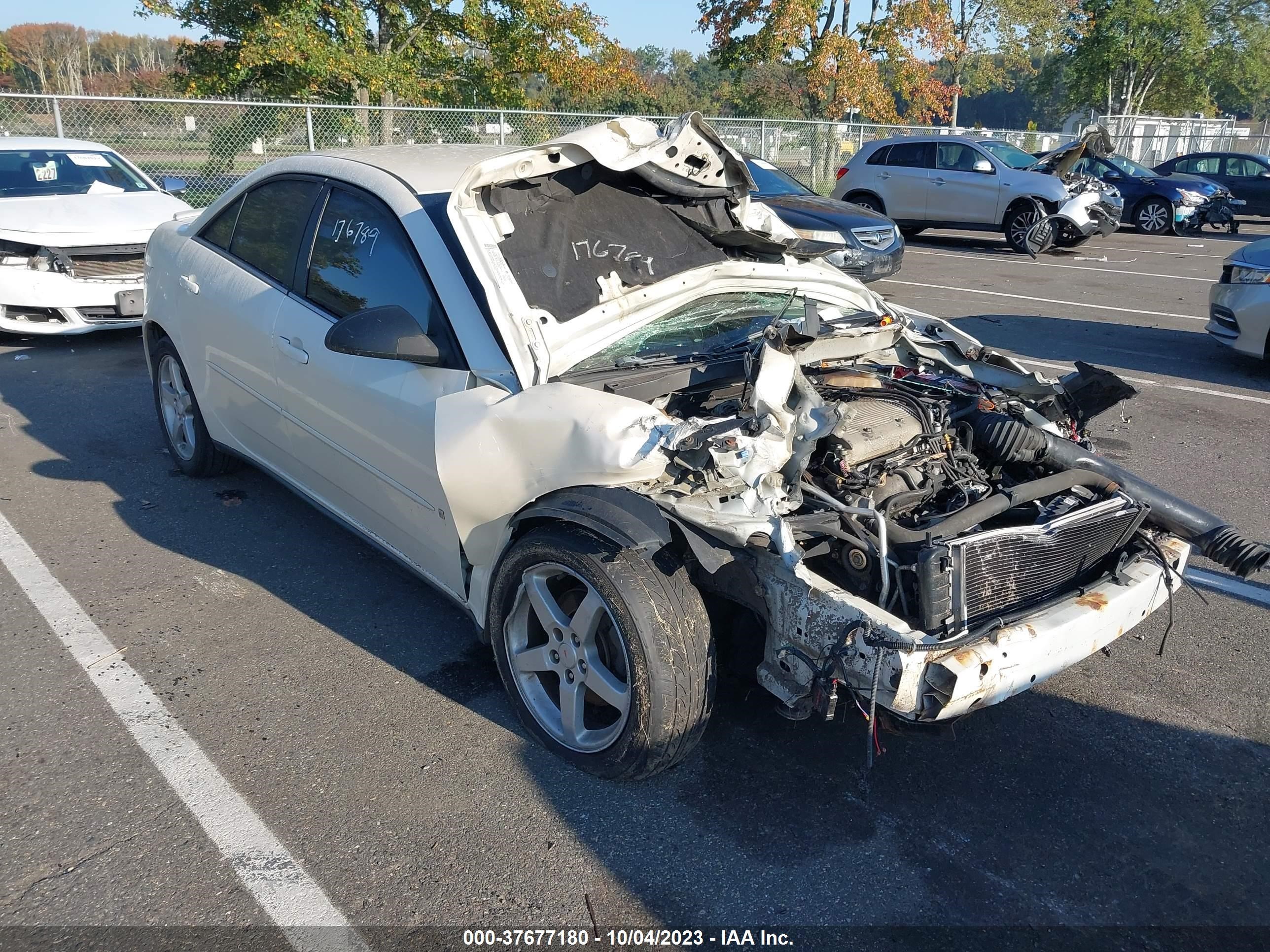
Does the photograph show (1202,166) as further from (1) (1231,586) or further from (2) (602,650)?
(2) (602,650)

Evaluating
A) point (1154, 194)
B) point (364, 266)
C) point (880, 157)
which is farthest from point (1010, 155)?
point (364, 266)

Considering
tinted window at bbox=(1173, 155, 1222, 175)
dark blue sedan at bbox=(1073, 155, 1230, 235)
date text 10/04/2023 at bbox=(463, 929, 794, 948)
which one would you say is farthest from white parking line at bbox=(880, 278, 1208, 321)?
tinted window at bbox=(1173, 155, 1222, 175)

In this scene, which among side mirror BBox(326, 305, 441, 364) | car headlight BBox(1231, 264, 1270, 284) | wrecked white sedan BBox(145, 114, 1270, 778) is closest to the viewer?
wrecked white sedan BBox(145, 114, 1270, 778)

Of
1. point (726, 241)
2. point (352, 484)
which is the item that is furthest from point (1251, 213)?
point (352, 484)

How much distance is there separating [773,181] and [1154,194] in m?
10.0

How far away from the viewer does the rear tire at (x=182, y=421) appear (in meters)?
5.05

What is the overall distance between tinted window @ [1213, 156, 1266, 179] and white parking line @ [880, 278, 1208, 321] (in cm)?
1292

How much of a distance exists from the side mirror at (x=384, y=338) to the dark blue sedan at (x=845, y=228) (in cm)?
753

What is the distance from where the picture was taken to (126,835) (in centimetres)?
276

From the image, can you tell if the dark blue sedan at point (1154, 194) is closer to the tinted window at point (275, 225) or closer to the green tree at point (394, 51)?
the green tree at point (394, 51)

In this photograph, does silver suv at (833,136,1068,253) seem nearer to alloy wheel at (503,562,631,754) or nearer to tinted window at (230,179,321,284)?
tinted window at (230,179,321,284)

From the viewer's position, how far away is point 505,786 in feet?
9.77

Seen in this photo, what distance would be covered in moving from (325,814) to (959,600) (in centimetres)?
191

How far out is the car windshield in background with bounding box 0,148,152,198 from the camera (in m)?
8.79
